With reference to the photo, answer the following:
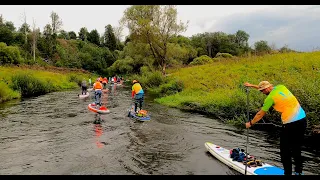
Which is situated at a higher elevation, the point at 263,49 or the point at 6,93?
the point at 263,49

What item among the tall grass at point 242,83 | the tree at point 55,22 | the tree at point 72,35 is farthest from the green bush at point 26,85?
the tree at point 72,35

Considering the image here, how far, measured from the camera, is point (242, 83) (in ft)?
62.7

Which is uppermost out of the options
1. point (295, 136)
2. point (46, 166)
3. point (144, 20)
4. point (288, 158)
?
point (144, 20)

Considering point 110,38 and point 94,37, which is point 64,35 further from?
point 110,38

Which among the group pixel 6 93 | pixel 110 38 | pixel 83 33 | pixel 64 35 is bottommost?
pixel 6 93

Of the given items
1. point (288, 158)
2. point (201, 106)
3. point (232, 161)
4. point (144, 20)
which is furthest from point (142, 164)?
point (144, 20)

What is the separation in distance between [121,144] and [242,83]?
34.8 feet

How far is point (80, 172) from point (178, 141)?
4.85m

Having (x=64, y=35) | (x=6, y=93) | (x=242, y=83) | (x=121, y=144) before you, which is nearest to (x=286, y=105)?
(x=121, y=144)

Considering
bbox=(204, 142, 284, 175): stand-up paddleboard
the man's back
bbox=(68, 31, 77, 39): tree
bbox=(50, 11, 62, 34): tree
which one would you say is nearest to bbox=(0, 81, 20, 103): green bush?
bbox=(204, 142, 284, 175): stand-up paddleboard

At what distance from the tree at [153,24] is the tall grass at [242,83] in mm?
9966

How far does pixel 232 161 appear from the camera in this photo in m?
8.88

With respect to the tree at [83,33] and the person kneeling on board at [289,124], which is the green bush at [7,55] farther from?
the tree at [83,33]

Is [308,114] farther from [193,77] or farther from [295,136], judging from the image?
[193,77]
